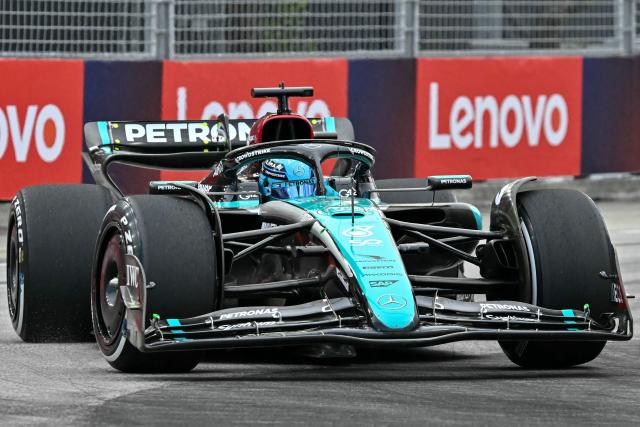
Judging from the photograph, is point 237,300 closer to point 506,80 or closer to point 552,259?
point 552,259

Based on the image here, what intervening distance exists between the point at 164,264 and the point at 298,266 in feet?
3.61

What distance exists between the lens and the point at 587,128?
690 inches

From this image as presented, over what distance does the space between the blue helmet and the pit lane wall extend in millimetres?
5966

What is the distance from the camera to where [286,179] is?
904 cm

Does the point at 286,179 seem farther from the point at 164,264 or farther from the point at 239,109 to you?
the point at 239,109

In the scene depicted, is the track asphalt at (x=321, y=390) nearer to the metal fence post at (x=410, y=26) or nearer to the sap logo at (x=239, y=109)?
the sap logo at (x=239, y=109)

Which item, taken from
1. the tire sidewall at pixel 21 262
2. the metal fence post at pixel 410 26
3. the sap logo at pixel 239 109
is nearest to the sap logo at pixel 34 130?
the sap logo at pixel 239 109

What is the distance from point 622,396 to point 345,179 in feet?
8.57

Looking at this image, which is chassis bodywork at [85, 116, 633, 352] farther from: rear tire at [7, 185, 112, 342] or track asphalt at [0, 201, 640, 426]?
rear tire at [7, 185, 112, 342]

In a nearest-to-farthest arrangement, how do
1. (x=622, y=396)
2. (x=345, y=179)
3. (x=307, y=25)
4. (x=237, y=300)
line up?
(x=622, y=396), (x=237, y=300), (x=345, y=179), (x=307, y=25)

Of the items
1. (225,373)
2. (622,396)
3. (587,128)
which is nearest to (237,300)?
(225,373)

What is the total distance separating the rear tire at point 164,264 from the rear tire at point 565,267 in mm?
1604

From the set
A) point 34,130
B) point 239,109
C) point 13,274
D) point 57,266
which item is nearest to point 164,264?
point 57,266

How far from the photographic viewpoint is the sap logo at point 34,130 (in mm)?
14562
